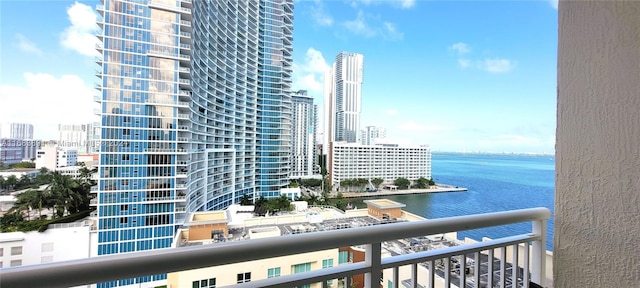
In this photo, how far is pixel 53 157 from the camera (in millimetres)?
3082

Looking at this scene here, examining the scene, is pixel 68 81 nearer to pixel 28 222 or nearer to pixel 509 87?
pixel 28 222

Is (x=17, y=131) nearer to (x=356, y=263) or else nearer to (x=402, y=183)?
(x=356, y=263)

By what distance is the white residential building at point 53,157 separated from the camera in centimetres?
277

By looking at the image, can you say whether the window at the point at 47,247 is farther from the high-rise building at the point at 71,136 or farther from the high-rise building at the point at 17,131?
the high-rise building at the point at 71,136

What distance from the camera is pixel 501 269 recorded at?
86 cm

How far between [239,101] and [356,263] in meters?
14.8

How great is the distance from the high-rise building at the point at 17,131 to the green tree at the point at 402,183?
6.49 meters

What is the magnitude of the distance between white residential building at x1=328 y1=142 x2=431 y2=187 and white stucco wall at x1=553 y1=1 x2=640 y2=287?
565 centimetres

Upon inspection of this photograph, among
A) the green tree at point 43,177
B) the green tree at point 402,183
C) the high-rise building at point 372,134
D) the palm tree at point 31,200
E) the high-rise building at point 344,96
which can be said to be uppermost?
the high-rise building at point 344,96

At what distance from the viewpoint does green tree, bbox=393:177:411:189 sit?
6528mm

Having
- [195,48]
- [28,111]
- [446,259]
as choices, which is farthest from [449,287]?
[195,48]

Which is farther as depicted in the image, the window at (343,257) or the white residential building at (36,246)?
the white residential building at (36,246)

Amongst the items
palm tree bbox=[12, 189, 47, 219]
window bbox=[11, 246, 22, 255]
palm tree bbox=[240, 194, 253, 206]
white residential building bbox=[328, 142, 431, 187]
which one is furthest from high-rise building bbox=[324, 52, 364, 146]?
window bbox=[11, 246, 22, 255]

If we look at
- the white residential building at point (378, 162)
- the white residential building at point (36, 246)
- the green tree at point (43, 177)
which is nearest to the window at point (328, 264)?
the white residential building at point (36, 246)
